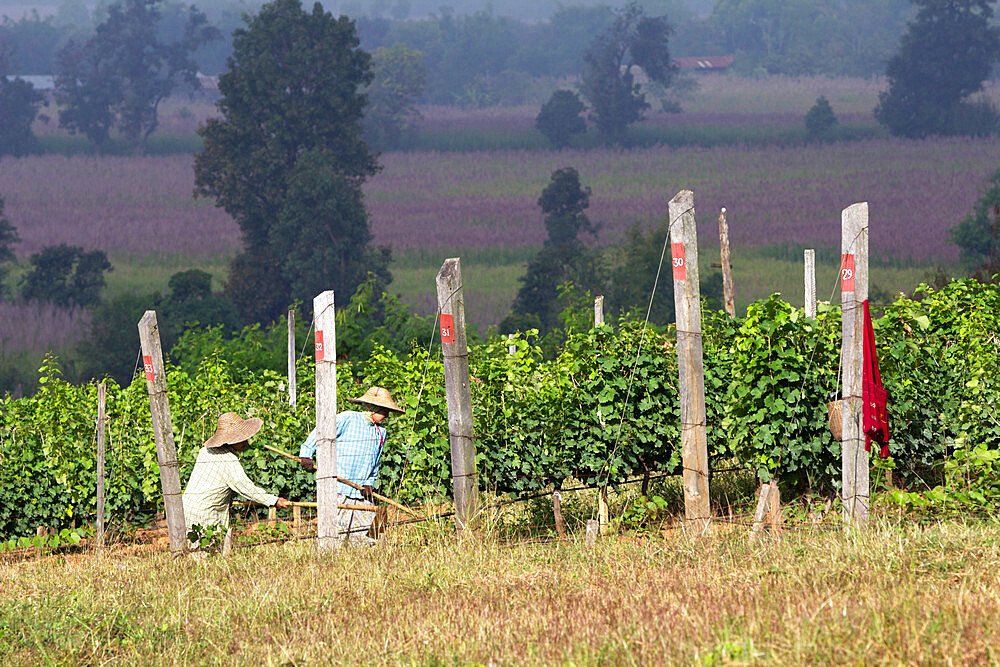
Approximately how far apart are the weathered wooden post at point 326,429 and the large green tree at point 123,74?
63.9 meters

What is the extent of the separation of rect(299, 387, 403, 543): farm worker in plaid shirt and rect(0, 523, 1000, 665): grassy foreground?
62 cm

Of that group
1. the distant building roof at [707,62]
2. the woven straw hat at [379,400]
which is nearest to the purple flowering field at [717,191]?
the distant building roof at [707,62]

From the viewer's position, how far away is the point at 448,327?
789 cm

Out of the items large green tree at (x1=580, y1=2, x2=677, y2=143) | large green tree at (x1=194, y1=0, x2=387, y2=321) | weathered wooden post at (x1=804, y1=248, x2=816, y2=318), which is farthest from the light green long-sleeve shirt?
large green tree at (x1=580, y1=2, x2=677, y2=143)

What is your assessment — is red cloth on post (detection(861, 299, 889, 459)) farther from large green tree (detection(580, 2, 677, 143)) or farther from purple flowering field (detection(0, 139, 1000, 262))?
large green tree (detection(580, 2, 677, 143))

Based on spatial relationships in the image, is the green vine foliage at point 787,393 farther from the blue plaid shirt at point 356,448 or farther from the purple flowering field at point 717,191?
the purple flowering field at point 717,191

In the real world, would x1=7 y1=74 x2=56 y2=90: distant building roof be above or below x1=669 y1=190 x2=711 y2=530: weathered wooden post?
above

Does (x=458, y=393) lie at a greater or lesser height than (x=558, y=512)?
greater

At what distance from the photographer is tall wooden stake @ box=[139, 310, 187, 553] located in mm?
8195

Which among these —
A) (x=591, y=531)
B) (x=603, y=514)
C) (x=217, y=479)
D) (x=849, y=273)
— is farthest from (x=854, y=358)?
(x=217, y=479)

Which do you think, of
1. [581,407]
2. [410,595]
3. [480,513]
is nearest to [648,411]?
[581,407]

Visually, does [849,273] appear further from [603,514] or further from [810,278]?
[810,278]

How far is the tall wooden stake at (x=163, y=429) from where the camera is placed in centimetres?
820

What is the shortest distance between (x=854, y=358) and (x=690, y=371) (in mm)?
1074
